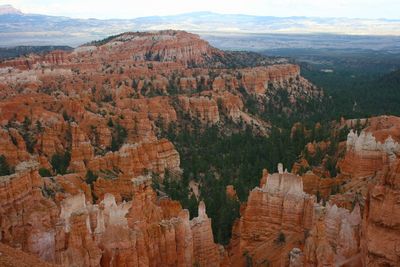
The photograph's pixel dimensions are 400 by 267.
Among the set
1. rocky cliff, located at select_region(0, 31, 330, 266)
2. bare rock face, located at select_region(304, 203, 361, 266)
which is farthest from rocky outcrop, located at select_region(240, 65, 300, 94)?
bare rock face, located at select_region(304, 203, 361, 266)

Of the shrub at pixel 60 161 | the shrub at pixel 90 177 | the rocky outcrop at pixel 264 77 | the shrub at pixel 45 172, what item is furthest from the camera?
the rocky outcrop at pixel 264 77

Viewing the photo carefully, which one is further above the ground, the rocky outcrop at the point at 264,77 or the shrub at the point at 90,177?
the shrub at the point at 90,177

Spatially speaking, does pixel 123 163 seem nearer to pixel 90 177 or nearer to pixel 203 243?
pixel 90 177

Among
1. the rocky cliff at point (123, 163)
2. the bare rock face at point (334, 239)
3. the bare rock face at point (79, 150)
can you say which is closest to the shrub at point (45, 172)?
→ the rocky cliff at point (123, 163)

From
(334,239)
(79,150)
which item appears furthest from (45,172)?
(334,239)

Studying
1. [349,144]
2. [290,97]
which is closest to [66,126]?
[349,144]

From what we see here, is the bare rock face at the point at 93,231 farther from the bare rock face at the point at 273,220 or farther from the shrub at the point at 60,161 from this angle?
the shrub at the point at 60,161

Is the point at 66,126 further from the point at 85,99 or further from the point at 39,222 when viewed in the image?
the point at 39,222

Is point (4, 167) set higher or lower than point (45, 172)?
higher
